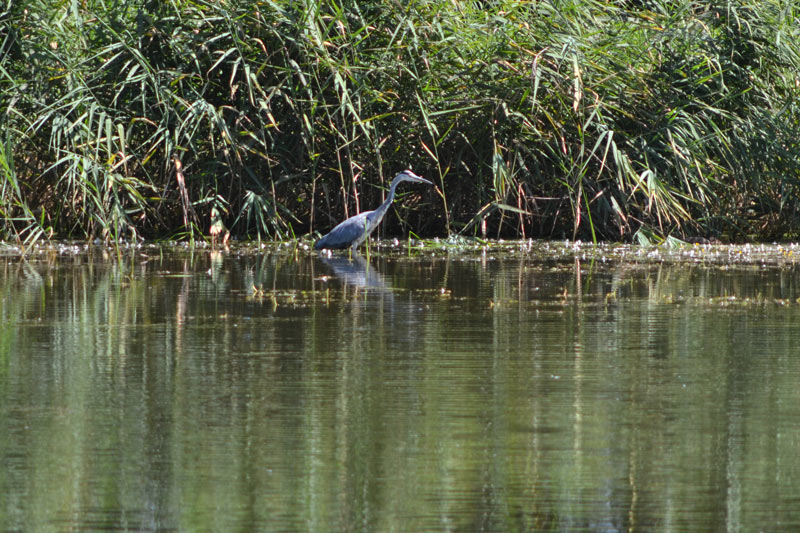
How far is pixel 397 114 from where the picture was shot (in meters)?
12.7

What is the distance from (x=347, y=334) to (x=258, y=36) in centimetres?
609

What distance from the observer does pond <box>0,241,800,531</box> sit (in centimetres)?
381

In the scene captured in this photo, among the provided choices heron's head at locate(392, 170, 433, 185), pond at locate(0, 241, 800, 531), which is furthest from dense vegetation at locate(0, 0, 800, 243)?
pond at locate(0, 241, 800, 531)

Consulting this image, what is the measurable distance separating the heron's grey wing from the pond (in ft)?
8.42

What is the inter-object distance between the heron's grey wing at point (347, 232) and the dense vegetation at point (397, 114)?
1.93ft

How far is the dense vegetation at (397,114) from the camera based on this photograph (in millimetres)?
12117

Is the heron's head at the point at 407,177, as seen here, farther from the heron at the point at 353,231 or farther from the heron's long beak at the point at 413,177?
the heron at the point at 353,231

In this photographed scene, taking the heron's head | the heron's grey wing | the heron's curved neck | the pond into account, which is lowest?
the pond

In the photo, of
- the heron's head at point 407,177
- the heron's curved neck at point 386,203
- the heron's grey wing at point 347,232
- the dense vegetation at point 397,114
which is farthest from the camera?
the heron's head at point 407,177

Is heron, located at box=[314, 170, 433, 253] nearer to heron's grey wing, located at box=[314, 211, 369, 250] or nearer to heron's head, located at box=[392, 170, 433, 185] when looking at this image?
heron's grey wing, located at box=[314, 211, 369, 250]

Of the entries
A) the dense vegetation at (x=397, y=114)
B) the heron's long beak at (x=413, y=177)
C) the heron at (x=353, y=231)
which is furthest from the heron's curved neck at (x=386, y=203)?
the dense vegetation at (x=397, y=114)

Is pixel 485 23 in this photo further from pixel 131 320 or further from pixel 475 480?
pixel 475 480

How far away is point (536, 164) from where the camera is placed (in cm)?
1259

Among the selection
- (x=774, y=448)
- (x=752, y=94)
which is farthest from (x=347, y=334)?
(x=752, y=94)
